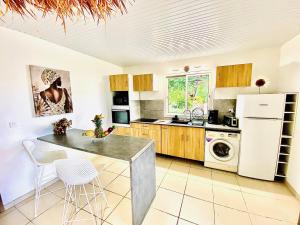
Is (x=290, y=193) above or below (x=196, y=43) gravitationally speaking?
below

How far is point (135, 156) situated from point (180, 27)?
1.76 metres

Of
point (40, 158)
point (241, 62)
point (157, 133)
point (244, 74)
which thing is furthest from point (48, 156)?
point (241, 62)

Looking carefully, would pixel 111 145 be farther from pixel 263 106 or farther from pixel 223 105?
pixel 223 105

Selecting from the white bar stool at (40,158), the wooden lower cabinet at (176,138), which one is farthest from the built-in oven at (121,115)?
the white bar stool at (40,158)

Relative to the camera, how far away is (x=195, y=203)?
6.32 ft

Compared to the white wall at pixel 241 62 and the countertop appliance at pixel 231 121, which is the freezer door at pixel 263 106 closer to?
the countertop appliance at pixel 231 121

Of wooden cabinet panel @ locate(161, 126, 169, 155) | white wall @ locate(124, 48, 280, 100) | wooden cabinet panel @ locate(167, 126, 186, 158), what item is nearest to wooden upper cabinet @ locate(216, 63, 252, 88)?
white wall @ locate(124, 48, 280, 100)

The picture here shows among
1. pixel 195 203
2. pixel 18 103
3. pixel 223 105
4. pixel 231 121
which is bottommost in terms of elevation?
pixel 195 203

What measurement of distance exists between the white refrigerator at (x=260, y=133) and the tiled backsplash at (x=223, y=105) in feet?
1.59

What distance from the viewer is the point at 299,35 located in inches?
80.8

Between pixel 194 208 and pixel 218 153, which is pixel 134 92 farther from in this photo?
pixel 194 208

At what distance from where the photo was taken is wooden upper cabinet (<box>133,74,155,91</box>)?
3432mm

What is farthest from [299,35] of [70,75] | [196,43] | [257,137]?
[70,75]

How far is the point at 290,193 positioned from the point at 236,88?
1.97 metres
